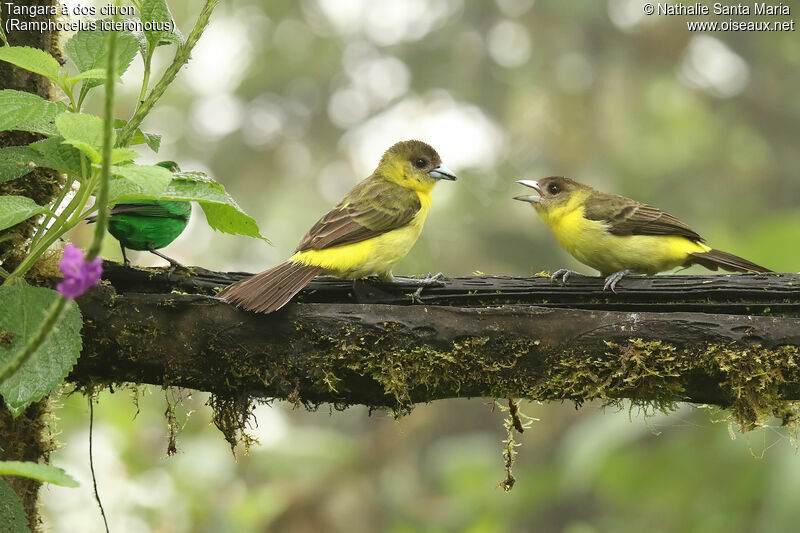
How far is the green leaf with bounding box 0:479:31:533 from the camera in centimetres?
228

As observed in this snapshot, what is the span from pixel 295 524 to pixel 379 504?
2329 millimetres

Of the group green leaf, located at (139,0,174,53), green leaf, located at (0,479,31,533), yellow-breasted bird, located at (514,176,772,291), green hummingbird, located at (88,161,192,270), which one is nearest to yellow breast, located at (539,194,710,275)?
yellow-breasted bird, located at (514,176,772,291)

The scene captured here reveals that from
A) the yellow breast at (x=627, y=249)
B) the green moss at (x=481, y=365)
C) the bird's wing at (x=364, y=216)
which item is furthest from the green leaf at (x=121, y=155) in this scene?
the yellow breast at (x=627, y=249)

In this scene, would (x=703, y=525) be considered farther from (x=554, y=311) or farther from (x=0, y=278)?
(x=0, y=278)

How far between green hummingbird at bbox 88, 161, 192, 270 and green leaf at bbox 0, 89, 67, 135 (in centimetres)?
102

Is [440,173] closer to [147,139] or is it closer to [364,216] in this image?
[364,216]

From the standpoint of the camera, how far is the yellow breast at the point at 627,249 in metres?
4.27

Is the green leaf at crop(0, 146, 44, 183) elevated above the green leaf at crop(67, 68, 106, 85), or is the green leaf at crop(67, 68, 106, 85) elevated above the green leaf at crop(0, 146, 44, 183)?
the green leaf at crop(67, 68, 106, 85)

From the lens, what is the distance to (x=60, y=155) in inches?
96.0

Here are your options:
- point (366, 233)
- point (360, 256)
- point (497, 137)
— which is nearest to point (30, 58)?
point (360, 256)

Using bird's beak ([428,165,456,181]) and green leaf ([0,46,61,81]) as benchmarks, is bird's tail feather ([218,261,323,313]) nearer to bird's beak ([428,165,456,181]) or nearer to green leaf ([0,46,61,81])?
green leaf ([0,46,61,81])

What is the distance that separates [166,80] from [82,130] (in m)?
0.55

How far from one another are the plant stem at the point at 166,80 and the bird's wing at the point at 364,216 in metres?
1.31

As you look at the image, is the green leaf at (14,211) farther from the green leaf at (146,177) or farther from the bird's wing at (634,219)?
the bird's wing at (634,219)
